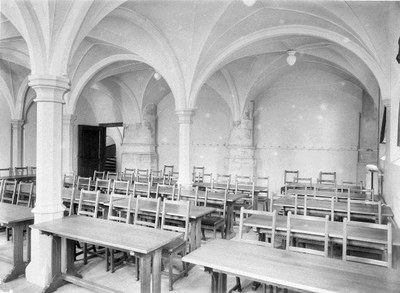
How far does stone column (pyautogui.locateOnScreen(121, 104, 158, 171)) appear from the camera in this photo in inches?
512

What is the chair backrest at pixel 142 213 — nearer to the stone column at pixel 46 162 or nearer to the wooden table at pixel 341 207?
the stone column at pixel 46 162

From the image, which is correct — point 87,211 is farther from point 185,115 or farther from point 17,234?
point 185,115

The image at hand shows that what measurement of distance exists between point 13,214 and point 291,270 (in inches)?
154

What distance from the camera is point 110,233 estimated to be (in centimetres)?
345

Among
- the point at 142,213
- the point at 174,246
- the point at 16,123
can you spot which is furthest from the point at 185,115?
the point at 16,123

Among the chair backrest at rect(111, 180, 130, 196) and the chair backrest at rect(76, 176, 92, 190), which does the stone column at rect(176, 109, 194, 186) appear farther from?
the chair backrest at rect(76, 176, 92, 190)

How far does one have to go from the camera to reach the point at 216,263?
2.61 metres

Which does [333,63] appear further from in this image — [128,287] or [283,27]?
[128,287]

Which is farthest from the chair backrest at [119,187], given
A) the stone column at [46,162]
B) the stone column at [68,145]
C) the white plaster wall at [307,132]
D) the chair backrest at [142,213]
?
the white plaster wall at [307,132]

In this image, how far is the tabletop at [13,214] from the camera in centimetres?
399

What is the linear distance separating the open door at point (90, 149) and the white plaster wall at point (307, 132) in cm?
699

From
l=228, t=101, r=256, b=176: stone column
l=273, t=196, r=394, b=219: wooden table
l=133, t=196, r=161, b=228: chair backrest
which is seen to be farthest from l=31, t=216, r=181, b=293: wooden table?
l=228, t=101, r=256, b=176: stone column

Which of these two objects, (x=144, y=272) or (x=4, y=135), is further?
(x=4, y=135)

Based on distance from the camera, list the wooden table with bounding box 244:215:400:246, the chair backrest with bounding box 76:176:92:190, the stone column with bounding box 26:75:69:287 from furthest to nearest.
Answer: the chair backrest with bounding box 76:176:92:190, the stone column with bounding box 26:75:69:287, the wooden table with bounding box 244:215:400:246
